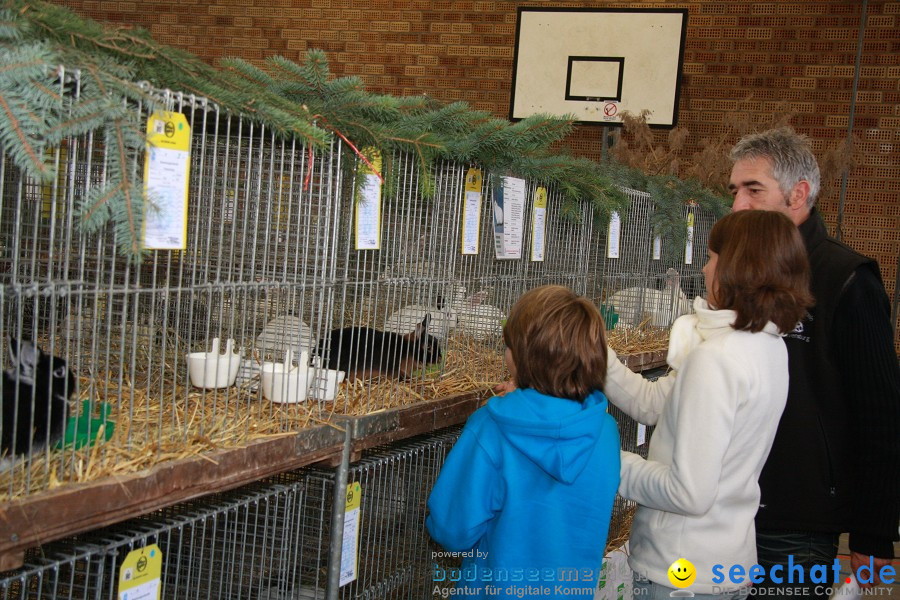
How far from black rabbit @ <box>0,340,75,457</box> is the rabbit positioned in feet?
3.18

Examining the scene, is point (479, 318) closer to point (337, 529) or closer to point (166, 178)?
point (337, 529)

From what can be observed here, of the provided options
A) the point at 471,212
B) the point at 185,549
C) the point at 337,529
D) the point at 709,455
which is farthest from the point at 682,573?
the point at 185,549

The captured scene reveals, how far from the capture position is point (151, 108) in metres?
1.27

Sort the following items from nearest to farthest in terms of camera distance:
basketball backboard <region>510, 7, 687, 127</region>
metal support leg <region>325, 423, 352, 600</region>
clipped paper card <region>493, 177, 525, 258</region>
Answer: metal support leg <region>325, 423, 352, 600</region> → clipped paper card <region>493, 177, 525, 258</region> → basketball backboard <region>510, 7, 687, 127</region>

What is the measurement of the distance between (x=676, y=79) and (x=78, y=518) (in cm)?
572

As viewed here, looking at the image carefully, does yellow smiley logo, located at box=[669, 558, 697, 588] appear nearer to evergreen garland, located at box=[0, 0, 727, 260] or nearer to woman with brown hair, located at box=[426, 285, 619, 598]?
woman with brown hair, located at box=[426, 285, 619, 598]

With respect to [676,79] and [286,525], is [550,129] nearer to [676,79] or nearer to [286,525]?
[286,525]

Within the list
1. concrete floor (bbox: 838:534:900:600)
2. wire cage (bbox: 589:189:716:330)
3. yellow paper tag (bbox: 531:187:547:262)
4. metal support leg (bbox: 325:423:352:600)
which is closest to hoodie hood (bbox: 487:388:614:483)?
metal support leg (bbox: 325:423:352:600)

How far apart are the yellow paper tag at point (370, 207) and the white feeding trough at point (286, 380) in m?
0.29

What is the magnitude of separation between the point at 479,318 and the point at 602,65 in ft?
14.1

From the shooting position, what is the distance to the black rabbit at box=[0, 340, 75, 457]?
1.22 meters

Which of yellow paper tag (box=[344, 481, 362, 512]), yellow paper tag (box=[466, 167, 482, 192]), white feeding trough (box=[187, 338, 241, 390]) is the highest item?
yellow paper tag (box=[466, 167, 482, 192])

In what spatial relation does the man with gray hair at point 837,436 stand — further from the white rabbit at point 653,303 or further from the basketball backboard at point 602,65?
the basketball backboard at point 602,65

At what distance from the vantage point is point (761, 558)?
194cm
